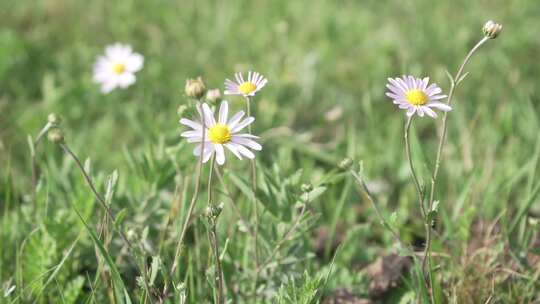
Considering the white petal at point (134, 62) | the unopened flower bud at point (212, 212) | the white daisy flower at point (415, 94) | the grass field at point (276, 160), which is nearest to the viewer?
the unopened flower bud at point (212, 212)

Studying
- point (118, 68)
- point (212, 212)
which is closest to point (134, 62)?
point (118, 68)

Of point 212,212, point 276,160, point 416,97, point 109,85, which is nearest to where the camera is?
point 212,212

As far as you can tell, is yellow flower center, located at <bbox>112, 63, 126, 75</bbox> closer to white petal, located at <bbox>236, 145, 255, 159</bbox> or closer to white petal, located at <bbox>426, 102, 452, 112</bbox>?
white petal, located at <bbox>236, 145, 255, 159</bbox>

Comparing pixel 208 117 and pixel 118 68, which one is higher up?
pixel 118 68

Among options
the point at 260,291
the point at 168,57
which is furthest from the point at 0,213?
the point at 168,57

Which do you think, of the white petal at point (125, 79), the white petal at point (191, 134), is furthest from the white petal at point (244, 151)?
the white petal at point (125, 79)

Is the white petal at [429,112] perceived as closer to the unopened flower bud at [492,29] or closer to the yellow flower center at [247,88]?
the unopened flower bud at [492,29]

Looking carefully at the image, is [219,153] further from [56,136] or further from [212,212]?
[56,136]

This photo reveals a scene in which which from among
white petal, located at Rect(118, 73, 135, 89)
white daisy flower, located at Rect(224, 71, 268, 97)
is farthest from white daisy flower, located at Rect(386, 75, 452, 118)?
white petal, located at Rect(118, 73, 135, 89)
